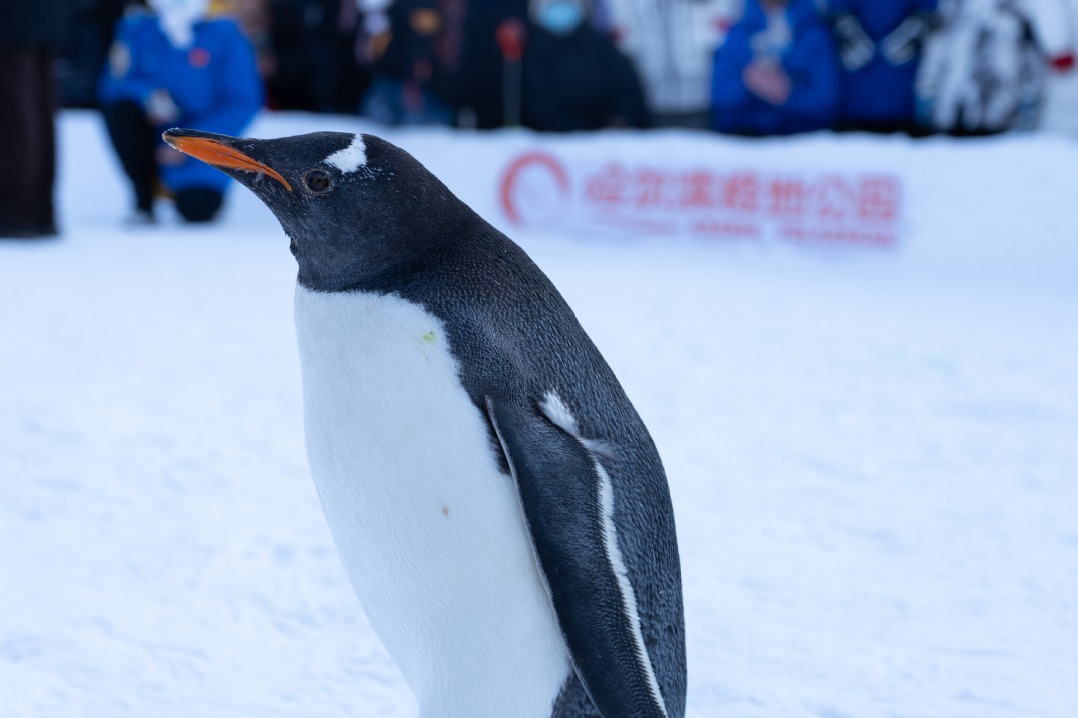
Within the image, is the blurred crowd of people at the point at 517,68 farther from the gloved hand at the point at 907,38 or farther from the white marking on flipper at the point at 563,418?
the white marking on flipper at the point at 563,418

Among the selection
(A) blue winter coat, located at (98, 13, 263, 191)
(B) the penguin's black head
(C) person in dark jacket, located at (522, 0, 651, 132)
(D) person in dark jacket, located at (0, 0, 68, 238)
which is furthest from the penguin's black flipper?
(C) person in dark jacket, located at (522, 0, 651, 132)

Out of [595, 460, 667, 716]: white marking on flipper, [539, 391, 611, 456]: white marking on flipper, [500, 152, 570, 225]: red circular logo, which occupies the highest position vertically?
[539, 391, 611, 456]: white marking on flipper

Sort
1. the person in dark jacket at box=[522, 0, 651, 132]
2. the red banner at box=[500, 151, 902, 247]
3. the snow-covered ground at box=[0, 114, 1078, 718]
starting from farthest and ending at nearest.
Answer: the person in dark jacket at box=[522, 0, 651, 132]
the red banner at box=[500, 151, 902, 247]
the snow-covered ground at box=[0, 114, 1078, 718]

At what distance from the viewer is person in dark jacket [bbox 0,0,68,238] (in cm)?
436

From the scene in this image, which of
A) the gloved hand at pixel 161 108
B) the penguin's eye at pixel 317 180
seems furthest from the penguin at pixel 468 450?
the gloved hand at pixel 161 108

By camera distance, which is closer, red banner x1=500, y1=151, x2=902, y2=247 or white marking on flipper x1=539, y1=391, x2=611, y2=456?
white marking on flipper x1=539, y1=391, x2=611, y2=456

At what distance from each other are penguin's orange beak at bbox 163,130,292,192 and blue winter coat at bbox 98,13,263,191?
4849 mm

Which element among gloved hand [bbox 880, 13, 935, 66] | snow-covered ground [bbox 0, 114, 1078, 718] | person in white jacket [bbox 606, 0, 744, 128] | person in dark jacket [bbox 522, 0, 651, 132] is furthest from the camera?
person in white jacket [bbox 606, 0, 744, 128]

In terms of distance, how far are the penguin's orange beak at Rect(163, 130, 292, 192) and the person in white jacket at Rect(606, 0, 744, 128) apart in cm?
540

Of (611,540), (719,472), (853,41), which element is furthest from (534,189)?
(611,540)

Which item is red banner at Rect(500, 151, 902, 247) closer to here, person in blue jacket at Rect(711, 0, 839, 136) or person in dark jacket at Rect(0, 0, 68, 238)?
person in blue jacket at Rect(711, 0, 839, 136)

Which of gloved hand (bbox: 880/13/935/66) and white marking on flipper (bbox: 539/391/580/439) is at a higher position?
gloved hand (bbox: 880/13/935/66)

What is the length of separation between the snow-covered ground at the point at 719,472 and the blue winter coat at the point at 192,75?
1.24 meters

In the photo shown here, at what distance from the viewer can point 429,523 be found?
112cm
